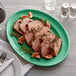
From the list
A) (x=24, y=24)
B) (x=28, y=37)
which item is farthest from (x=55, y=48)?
(x=24, y=24)

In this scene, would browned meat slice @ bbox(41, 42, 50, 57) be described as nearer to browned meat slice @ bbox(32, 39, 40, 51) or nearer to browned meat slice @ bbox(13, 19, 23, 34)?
browned meat slice @ bbox(32, 39, 40, 51)

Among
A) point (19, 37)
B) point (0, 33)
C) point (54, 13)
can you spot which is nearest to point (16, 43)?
point (19, 37)

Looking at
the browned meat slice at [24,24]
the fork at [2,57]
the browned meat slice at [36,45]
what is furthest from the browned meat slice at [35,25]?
the fork at [2,57]

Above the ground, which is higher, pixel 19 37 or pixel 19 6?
pixel 19 6

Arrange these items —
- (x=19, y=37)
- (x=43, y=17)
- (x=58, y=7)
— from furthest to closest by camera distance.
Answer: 1. (x=58, y=7)
2. (x=43, y=17)
3. (x=19, y=37)

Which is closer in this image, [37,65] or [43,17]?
[37,65]

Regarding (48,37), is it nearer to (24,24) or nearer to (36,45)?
(36,45)

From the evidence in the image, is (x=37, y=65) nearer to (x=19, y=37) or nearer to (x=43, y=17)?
(x=19, y=37)
